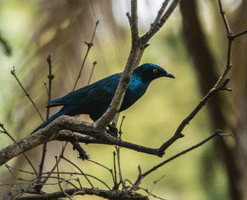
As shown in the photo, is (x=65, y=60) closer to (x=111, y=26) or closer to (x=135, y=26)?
(x=111, y=26)

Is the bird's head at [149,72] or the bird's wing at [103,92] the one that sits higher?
the bird's head at [149,72]

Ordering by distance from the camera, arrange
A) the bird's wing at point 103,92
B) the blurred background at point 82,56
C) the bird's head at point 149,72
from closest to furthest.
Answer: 1. the bird's wing at point 103,92
2. the bird's head at point 149,72
3. the blurred background at point 82,56

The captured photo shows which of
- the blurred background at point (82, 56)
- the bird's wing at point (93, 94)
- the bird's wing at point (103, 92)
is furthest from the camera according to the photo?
the blurred background at point (82, 56)

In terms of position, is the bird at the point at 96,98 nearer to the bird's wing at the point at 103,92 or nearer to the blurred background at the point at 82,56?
the bird's wing at the point at 103,92

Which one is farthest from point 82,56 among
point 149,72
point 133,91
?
point 133,91

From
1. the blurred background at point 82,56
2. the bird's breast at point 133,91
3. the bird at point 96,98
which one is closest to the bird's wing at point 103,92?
the bird at point 96,98

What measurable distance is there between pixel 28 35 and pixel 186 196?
6.17 meters

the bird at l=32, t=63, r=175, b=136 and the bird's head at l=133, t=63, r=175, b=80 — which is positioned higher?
the bird's head at l=133, t=63, r=175, b=80

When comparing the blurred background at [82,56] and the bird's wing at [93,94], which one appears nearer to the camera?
the bird's wing at [93,94]

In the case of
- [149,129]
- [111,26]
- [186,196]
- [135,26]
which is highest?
[111,26]

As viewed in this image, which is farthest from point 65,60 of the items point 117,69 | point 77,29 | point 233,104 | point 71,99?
point 233,104

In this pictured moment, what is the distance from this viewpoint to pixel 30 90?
4.06m

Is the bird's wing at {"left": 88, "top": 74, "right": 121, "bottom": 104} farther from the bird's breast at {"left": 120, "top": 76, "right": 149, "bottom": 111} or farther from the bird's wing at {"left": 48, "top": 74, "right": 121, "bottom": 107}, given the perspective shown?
the bird's breast at {"left": 120, "top": 76, "right": 149, "bottom": 111}

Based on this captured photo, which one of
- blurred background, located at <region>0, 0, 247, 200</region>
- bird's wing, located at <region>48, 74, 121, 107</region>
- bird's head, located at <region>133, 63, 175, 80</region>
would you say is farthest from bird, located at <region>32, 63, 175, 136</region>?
blurred background, located at <region>0, 0, 247, 200</region>
